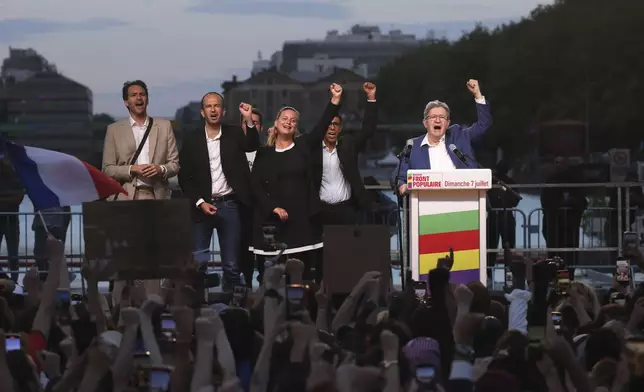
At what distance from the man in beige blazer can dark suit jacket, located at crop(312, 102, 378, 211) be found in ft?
3.11

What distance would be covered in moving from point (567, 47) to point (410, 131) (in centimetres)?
170

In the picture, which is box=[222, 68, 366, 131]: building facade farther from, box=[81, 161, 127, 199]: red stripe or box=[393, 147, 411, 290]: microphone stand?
box=[81, 161, 127, 199]: red stripe

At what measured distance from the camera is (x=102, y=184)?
11.5 meters

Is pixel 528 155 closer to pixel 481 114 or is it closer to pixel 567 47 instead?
pixel 567 47

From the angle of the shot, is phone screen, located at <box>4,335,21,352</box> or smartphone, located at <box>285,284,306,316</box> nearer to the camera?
phone screen, located at <box>4,335,21,352</box>

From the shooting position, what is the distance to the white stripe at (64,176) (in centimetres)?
1102

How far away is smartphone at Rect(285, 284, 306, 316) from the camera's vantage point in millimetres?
7643

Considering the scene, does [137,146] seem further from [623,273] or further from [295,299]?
[295,299]

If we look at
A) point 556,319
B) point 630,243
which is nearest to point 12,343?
point 556,319

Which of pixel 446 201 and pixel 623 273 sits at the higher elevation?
pixel 446 201

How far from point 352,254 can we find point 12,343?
5.19 meters

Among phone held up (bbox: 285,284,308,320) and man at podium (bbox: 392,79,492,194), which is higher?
man at podium (bbox: 392,79,492,194)

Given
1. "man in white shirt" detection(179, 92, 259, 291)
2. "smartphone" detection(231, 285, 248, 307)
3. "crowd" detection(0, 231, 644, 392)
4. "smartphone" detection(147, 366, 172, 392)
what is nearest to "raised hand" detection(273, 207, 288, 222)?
"man in white shirt" detection(179, 92, 259, 291)

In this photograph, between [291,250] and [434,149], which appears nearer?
[434,149]
